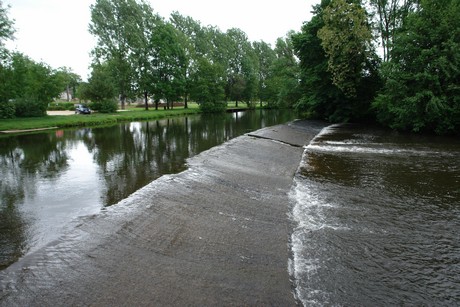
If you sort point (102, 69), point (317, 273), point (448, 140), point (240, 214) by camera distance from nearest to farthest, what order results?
point (317, 273) → point (240, 214) → point (448, 140) → point (102, 69)

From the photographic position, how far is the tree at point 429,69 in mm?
20844

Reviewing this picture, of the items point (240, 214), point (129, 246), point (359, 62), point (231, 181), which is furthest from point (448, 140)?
point (129, 246)

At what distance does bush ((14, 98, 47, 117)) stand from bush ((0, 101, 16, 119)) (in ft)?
7.03

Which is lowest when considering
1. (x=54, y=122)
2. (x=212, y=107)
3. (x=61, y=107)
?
(x=54, y=122)

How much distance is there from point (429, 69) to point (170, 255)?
2335cm

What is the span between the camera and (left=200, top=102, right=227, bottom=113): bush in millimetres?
59750

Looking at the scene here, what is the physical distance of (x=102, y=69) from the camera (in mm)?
49969

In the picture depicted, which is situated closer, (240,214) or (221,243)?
(221,243)

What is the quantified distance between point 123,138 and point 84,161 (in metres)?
8.99

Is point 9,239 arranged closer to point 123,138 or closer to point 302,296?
point 302,296

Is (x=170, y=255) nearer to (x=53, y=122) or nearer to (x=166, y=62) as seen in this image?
(x=53, y=122)

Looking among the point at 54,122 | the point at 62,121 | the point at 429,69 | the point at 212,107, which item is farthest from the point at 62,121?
the point at 429,69

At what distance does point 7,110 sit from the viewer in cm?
3400

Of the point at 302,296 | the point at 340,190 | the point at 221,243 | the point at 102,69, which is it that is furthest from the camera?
the point at 102,69
